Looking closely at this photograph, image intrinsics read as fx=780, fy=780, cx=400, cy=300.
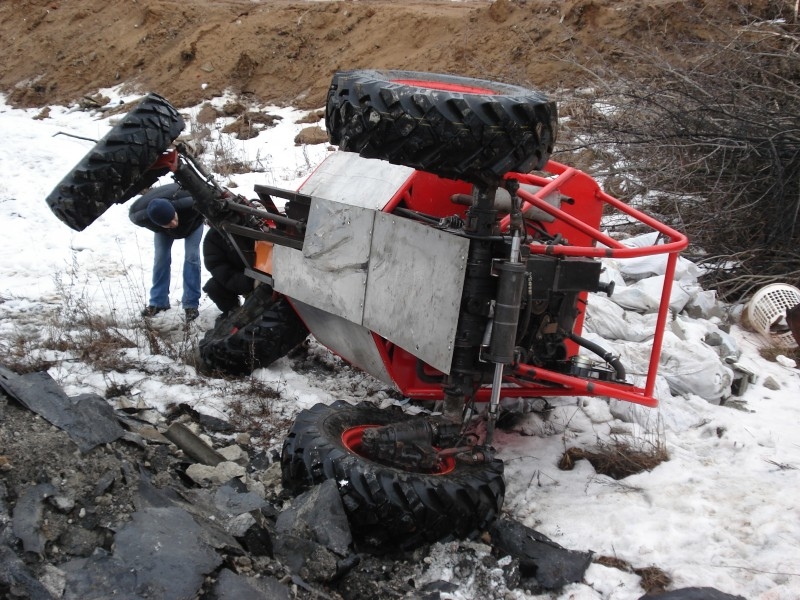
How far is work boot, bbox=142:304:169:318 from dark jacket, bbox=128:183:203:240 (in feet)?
1.93

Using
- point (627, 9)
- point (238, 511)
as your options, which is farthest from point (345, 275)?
point (627, 9)

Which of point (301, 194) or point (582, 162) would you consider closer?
point (301, 194)

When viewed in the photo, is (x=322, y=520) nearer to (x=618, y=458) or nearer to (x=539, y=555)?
(x=539, y=555)

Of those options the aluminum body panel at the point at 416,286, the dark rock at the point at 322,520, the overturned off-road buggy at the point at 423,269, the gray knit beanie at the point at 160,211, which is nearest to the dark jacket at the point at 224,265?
the gray knit beanie at the point at 160,211

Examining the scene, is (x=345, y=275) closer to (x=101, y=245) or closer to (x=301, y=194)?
(x=301, y=194)

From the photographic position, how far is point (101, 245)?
25.9ft

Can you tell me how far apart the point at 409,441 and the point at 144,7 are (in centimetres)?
1944

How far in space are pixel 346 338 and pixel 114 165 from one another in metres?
1.68

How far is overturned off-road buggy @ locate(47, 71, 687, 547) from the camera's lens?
3229 millimetres

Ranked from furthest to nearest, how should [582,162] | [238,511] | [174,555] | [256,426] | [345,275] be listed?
[582,162] < [256,426] < [345,275] < [238,511] < [174,555]

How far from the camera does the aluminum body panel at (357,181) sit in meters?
4.17

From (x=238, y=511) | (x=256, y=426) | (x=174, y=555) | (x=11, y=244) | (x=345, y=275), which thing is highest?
(x=345, y=275)

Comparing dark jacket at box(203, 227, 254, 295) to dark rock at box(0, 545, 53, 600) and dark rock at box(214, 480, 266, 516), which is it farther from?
dark rock at box(0, 545, 53, 600)

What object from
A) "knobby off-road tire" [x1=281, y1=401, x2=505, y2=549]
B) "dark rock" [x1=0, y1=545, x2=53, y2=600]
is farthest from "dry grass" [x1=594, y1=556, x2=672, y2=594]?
"dark rock" [x1=0, y1=545, x2=53, y2=600]
